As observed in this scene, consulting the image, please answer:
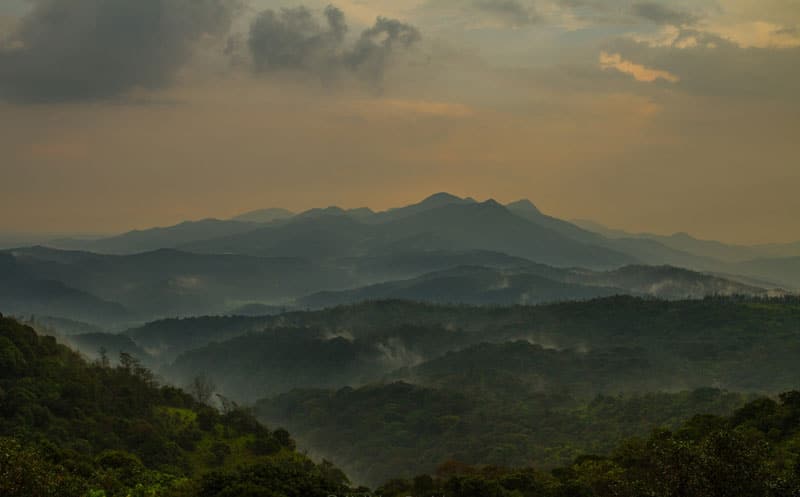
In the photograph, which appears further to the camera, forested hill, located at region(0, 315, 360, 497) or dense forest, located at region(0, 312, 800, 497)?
forested hill, located at region(0, 315, 360, 497)

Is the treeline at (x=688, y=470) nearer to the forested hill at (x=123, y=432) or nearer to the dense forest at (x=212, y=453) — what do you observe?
the dense forest at (x=212, y=453)

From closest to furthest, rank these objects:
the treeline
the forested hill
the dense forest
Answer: the treeline, the dense forest, the forested hill

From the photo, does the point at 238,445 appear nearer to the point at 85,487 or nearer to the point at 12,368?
the point at 12,368

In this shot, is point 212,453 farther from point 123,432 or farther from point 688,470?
point 688,470

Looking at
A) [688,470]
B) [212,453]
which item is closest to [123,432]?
[212,453]

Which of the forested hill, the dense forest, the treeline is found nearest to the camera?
the treeline

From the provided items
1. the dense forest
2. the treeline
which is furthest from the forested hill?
the treeline

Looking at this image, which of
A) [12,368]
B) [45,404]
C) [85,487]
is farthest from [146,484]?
[12,368]

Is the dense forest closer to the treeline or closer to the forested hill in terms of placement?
the treeline

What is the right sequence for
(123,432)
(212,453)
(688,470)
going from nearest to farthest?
(688,470) → (123,432) → (212,453)
